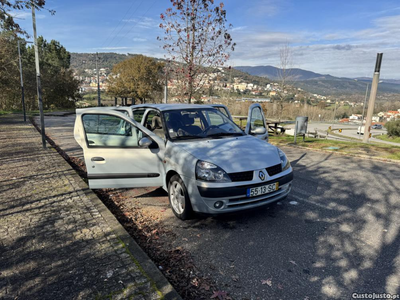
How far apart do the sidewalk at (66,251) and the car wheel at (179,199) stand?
2.88ft

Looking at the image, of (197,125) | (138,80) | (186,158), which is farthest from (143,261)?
(138,80)

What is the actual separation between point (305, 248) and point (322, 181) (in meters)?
3.22

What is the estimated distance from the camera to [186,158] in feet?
12.5

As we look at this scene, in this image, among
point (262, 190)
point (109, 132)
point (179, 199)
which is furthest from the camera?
point (109, 132)

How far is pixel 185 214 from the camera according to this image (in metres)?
3.93

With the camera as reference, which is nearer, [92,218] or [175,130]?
[92,218]

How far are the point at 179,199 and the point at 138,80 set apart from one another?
4531 centimetres

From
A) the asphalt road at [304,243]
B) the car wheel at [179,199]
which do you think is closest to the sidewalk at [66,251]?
the asphalt road at [304,243]

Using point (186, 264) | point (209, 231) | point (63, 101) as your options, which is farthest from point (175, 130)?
point (63, 101)

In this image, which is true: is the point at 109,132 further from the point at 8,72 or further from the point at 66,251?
the point at 8,72

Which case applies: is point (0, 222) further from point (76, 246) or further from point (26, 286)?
point (26, 286)

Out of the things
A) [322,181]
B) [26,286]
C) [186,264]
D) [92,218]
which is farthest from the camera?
[322,181]

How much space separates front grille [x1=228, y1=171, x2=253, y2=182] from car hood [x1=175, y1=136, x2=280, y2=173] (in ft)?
0.14

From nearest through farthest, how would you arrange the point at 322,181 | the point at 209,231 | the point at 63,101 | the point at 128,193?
the point at 209,231 < the point at 128,193 < the point at 322,181 < the point at 63,101
